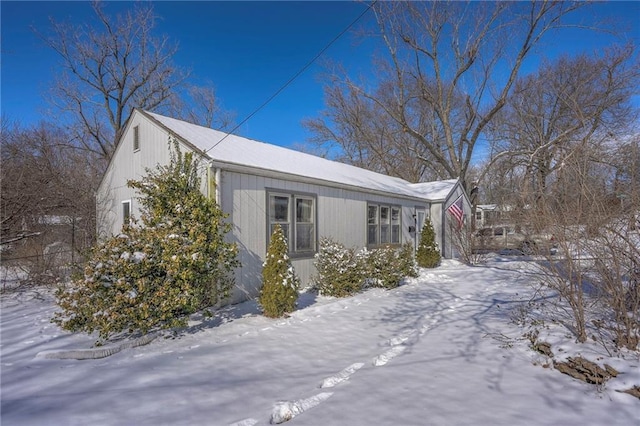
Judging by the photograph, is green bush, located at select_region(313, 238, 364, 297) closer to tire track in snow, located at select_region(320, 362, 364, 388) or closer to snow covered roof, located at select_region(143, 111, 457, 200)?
snow covered roof, located at select_region(143, 111, 457, 200)

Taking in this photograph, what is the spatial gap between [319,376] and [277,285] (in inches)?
94.2

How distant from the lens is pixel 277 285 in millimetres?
5797

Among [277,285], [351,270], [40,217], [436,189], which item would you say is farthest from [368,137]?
[277,285]

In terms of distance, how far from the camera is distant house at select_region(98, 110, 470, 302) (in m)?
6.83

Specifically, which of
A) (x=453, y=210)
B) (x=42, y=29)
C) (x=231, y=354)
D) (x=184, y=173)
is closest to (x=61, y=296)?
(x=231, y=354)

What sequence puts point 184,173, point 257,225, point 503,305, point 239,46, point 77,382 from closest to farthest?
point 77,382
point 503,305
point 184,173
point 257,225
point 239,46

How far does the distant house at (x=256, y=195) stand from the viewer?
6.83m

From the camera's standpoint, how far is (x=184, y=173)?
22.0 feet

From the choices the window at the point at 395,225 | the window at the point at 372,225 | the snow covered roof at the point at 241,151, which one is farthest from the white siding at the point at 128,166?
the window at the point at 395,225

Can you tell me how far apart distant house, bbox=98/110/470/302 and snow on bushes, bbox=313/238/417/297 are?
71cm

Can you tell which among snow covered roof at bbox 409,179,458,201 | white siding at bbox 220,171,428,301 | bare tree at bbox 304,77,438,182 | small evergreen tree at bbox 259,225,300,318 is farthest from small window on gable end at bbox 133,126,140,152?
bare tree at bbox 304,77,438,182

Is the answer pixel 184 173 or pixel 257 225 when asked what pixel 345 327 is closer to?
pixel 257 225

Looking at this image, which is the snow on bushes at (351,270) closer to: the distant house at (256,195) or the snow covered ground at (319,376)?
the distant house at (256,195)

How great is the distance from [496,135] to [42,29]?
24773mm
